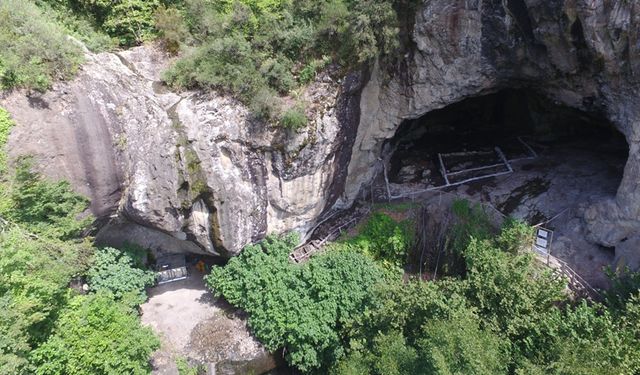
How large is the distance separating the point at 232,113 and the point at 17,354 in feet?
26.5

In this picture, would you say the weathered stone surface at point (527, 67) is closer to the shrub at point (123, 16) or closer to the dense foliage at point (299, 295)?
the dense foliage at point (299, 295)

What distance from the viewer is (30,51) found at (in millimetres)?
10461

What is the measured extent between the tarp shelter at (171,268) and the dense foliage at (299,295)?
7.52ft

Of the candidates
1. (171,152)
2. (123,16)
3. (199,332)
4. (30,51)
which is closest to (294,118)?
(171,152)

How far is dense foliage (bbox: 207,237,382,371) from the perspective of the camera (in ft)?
42.2

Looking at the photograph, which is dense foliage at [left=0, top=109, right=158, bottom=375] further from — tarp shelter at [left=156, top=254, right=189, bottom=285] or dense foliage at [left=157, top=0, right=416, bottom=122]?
dense foliage at [left=157, top=0, right=416, bottom=122]

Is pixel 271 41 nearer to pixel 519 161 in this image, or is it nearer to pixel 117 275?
pixel 117 275

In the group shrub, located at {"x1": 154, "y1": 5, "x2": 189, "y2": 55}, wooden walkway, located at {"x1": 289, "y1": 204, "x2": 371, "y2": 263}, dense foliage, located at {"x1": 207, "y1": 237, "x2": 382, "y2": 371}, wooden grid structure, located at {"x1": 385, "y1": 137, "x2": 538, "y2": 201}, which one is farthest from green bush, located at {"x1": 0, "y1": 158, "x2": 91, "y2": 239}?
wooden grid structure, located at {"x1": 385, "y1": 137, "x2": 538, "y2": 201}

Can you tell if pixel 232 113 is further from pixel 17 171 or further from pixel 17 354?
pixel 17 354

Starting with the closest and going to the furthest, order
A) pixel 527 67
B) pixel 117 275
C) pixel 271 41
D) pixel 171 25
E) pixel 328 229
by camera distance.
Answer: pixel 271 41 → pixel 171 25 → pixel 117 275 → pixel 527 67 → pixel 328 229

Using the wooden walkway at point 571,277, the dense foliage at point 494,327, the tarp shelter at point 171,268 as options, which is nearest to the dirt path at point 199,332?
the tarp shelter at point 171,268

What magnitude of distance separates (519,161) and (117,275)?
16.1 m

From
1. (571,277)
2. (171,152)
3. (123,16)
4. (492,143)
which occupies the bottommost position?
(571,277)

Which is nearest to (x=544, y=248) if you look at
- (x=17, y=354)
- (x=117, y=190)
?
(x=117, y=190)
